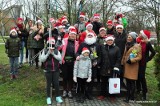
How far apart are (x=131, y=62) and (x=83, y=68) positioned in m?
1.32

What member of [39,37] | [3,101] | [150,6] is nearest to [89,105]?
[3,101]

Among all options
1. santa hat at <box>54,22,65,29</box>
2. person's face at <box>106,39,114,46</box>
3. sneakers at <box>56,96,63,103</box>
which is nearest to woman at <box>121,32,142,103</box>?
person's face at <box>106,39,114,46</box>

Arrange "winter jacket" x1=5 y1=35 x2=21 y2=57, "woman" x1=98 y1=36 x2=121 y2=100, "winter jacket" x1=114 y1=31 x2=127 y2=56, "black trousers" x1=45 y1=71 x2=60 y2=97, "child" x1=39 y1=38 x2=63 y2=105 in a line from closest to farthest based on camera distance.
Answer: "child" x1=39 y1=38 x2=63 y2=105, "black trousers" x1=45 y1=71 x2=60 y2=97, "woman" x1=98 y1=36 x2=121 y2=100, "winter jacket" x1=114 y1=31 x2=127 y2=56, "winter jacket" x1=5 y1=35 x2=21 y2=57

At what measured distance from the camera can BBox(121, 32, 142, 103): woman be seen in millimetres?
8094

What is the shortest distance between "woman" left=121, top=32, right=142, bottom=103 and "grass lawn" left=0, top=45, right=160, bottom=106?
2.35 ft

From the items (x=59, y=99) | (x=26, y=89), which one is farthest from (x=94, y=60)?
(x=26, y=89)

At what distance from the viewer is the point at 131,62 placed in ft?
26.6

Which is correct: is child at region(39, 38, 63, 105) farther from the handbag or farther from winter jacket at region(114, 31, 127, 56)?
winter jacket at region(114, 31, 127, 56)

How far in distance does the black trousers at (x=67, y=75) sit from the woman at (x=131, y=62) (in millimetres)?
1503

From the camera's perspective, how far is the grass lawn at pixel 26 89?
816 cm

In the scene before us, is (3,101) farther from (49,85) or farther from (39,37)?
(39,37)

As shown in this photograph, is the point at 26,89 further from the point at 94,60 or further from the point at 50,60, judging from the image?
the point at 94,60

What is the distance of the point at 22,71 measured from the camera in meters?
11.6

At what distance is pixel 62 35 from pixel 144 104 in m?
3.24
